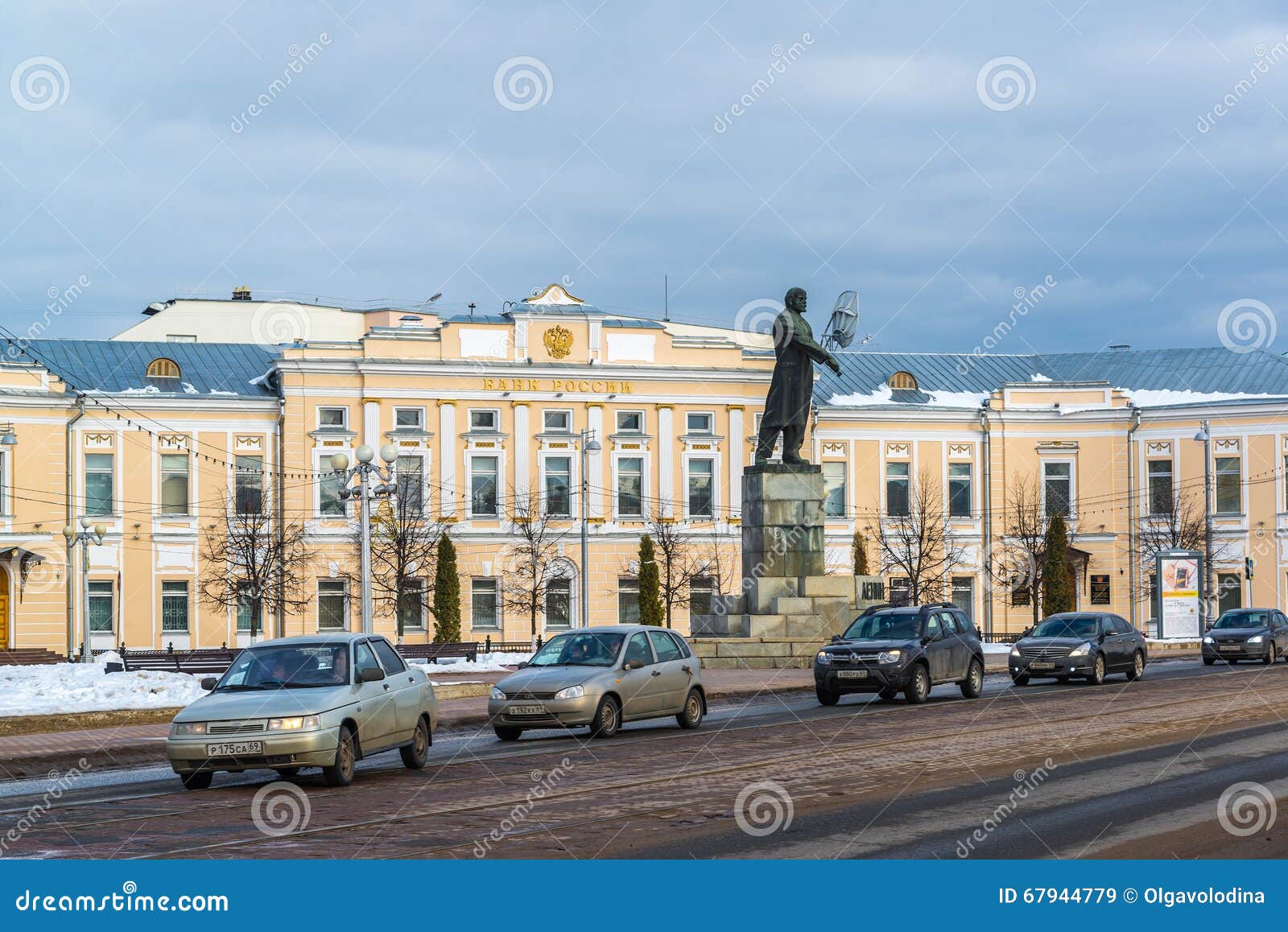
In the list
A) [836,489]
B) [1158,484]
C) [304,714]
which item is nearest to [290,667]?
[304,714]

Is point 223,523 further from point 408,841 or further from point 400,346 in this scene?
point 408,841

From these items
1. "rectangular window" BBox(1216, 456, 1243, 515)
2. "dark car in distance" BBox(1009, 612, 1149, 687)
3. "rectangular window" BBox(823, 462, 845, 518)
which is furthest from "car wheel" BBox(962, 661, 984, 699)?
"rectangular window" BBox(1216, 456, 1243, 515)

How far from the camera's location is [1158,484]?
2675 inches

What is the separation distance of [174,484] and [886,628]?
3921 centimetres

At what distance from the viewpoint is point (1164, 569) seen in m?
51.0

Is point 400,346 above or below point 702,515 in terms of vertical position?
above

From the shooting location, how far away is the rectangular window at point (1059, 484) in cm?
6881

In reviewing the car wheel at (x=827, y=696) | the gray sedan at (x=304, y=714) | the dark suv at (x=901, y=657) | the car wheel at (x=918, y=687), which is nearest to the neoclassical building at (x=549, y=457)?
the dark suv at (x=901, y=657)

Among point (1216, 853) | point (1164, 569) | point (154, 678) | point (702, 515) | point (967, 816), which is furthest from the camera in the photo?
point (702, 515)

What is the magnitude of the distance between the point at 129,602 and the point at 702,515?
21.6m

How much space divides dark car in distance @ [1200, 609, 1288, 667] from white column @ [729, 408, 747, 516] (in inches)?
939

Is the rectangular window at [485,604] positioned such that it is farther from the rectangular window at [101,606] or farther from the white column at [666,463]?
the rectangular window at [101,606]

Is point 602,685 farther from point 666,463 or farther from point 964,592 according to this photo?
point 964,592

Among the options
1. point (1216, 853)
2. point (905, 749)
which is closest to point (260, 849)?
point (1216, 853)
